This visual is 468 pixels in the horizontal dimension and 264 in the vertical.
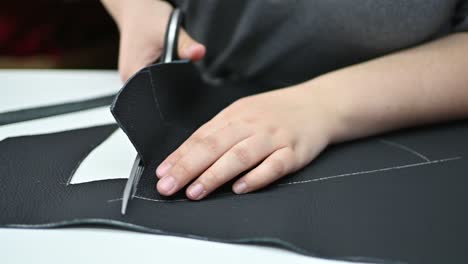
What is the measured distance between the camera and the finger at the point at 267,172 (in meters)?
0.54

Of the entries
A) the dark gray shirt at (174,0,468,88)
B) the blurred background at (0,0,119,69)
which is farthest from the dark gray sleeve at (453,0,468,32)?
the blurred background at (0,0,119,69)

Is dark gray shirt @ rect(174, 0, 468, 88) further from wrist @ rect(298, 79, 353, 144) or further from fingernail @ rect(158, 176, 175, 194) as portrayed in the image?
fingernail @ rect(158, 176, 175, 194)

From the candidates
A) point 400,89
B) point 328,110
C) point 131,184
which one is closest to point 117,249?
point 131,184

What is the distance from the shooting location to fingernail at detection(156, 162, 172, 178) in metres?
0.54

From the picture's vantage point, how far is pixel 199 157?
54 cm

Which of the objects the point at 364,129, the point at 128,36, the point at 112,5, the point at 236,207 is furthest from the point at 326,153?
the point at 112,5

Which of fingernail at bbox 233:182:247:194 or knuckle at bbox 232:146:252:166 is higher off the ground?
knuckle at bbox 232:146:252:166

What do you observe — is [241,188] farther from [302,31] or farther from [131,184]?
[302,31]

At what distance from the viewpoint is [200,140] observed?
57 cm

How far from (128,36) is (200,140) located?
0.33 m

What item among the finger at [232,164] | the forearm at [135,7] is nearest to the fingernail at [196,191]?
the finger at [232,164]

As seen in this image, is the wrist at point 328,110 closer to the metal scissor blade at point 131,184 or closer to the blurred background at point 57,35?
the metal scissor blade at point 131,184

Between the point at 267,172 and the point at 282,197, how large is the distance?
0.03 m

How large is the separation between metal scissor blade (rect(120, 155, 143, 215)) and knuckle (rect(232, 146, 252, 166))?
10cm
